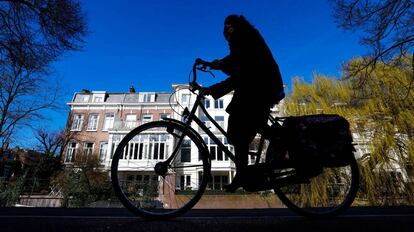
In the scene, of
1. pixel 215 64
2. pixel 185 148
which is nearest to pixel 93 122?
pixel 185 148

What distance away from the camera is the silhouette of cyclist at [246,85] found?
2.14 meters

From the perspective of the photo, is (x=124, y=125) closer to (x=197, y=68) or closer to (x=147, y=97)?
(x=147, y=97)

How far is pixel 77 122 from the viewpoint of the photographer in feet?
104

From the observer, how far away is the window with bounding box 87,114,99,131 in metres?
31.5

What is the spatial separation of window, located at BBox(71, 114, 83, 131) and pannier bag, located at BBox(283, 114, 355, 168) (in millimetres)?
34117

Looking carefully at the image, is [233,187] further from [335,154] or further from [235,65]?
[235,65]

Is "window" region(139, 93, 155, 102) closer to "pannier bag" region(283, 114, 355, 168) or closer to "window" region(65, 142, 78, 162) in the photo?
"window" region(65, 142, 78, 162)

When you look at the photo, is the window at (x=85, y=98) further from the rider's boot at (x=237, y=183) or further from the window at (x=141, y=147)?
the rider's boot at (x=237, y=183)

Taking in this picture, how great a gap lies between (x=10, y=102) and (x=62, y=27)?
1051cm

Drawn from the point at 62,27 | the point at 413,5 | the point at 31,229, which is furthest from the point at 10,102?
the point at 413,5

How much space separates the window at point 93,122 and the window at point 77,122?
1172 mm

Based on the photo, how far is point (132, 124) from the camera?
28781mm

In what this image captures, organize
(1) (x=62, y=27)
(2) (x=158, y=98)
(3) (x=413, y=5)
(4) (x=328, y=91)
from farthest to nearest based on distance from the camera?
1. (2) (x=158, y=98)
2. (4) (x=328, y=91)
3. (1) (x=62, y=27)
4. (3) (x=413, y=5)

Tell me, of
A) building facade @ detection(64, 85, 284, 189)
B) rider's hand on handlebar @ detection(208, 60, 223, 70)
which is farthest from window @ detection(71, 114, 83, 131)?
rider's hand on handlebar @ detection(208, 60, 223, 70)
